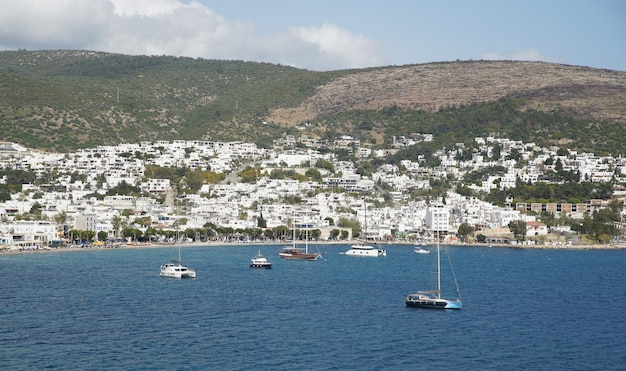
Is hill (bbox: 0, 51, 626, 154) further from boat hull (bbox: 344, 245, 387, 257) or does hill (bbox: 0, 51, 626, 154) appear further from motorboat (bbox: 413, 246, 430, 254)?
boat hull (bbox: 344, 245, 387, 257)

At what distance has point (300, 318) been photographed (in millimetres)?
38156

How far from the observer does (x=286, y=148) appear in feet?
414

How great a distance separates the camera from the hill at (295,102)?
119125 mm

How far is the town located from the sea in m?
20.4

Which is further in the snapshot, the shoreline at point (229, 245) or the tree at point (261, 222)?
the tree at point (261, 222)

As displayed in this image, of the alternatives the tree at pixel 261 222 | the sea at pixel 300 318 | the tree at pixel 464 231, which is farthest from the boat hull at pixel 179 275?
the tree at pixel 464 231

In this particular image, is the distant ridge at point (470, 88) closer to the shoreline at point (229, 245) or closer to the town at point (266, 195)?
the town at point (266, 195)

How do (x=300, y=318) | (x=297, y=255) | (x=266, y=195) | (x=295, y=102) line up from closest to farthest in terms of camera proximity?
(x=300, y=318), (x=297, y=255), (x=266, y=195), (x=295, y=102)

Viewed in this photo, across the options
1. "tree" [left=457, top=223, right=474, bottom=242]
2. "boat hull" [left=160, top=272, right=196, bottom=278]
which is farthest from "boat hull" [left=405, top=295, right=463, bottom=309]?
"tree" [left=457, top=223, right=474, bottom=242]

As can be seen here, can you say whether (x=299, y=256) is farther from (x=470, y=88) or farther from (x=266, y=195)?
(x=470, y=88)

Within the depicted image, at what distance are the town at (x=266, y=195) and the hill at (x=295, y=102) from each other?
604 cm

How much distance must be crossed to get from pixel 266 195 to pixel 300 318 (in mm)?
61379

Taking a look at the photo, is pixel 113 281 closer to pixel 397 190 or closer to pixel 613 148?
pixel 397 190

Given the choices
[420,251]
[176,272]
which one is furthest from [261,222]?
[176,272]
